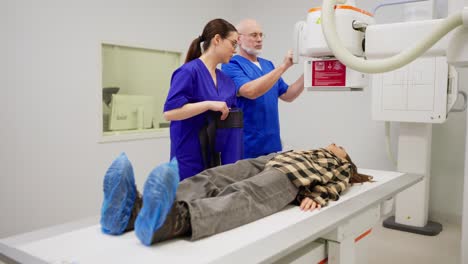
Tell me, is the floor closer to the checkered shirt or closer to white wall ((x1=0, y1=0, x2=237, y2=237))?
the checkered shirt

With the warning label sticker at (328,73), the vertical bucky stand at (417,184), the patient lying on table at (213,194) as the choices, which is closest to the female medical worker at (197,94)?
the patient lying on table at (213,194)

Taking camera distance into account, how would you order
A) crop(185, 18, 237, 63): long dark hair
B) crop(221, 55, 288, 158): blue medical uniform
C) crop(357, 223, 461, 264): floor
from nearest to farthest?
crop(185, 18, 237, 63): long dark hair
crop(221, 55, 288, 158): blue medical uniform
crop(357, 223, 461, 264): floor

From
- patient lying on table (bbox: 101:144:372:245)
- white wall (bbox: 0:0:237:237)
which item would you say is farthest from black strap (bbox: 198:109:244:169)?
white wall (bbox: 0:0:237:237)

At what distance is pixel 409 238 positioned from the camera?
267 centimetres

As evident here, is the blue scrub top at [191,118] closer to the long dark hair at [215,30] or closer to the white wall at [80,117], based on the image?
the long dark hair at [215,30]

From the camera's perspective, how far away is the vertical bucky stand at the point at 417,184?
2.72 meters

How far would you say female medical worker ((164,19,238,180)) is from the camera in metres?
1.75

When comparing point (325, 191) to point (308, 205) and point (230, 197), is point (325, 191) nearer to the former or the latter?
point (308, 205)

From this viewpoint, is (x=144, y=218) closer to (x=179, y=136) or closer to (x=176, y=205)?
(x=176, y=205)

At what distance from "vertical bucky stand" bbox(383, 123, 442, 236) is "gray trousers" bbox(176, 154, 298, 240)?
1671mm

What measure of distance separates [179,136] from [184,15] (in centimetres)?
193

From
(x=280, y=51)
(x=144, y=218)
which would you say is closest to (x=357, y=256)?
(x=144, y=218)

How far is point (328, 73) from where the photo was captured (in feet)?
4.76

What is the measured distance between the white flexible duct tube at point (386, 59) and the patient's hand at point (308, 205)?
0.55 metres
